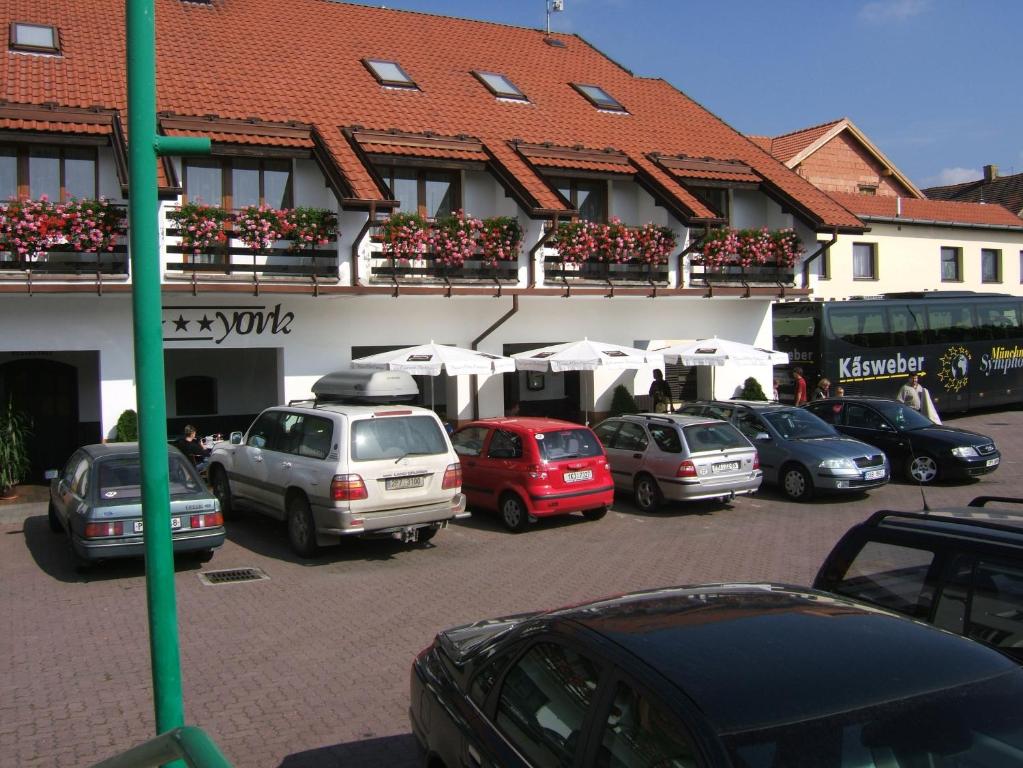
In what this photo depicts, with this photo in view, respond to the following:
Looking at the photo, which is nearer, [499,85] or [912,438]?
[912,438]

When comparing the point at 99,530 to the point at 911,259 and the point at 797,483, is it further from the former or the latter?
the point at 911,259

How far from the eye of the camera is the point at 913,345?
84.3ft

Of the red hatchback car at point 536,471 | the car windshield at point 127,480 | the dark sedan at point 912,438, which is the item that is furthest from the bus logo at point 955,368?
the car windshield at point 127,480

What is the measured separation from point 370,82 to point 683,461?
1217 centimetres

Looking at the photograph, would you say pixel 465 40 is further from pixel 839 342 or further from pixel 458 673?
pixel 458 673

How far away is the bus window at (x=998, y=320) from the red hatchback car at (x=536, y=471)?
18273mm

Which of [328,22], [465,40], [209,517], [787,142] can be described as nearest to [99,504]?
[209,517]

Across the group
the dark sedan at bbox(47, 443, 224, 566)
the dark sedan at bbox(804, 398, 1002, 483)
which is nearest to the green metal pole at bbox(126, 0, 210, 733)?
the dark sedan at bbox(47, 443, 224, 566)

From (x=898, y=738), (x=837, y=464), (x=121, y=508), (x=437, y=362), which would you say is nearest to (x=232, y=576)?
(x=121, y=508)

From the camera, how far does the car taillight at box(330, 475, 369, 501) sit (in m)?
11.2

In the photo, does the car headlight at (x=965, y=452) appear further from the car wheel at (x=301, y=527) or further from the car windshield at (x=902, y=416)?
the car wheel at (x=301, y=527)

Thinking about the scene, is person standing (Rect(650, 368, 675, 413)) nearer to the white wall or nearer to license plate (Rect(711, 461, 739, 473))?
license plate (Rect(711, 461, 739, 473))

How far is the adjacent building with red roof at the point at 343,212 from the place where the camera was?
16078 mm

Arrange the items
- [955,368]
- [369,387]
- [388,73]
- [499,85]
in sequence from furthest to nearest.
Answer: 1. [955,368]
2. [499,85]
3. [388,73]
4. [369,387]
